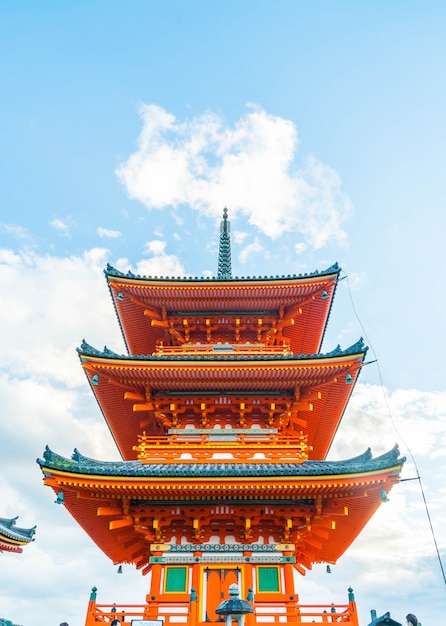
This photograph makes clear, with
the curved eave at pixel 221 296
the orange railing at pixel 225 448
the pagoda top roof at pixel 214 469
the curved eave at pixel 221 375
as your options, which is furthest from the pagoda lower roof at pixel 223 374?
the curved eave at pixel 221 296

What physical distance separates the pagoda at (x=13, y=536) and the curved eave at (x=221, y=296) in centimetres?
1060

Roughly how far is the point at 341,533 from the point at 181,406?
6.91 meters

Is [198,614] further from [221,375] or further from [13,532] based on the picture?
[13,532]

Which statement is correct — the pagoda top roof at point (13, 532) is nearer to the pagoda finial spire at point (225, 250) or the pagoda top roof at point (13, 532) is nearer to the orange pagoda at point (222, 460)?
the orange pagoda at point (222, 460)

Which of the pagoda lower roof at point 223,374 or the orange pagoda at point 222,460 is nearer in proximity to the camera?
the orange pagoda at point 222,460

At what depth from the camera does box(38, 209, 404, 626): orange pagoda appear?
526 inches

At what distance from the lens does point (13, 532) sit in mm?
22031

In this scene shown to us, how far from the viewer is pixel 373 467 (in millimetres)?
13234

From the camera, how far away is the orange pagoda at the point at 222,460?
13352 millimetres

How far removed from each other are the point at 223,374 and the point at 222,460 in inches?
106

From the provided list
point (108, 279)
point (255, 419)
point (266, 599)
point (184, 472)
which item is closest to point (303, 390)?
point (255, 419)

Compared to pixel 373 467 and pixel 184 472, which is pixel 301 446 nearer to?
pixel 373 467

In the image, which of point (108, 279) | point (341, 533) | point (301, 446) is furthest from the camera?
point (108, 279)

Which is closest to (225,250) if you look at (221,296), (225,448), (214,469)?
(221,296)
